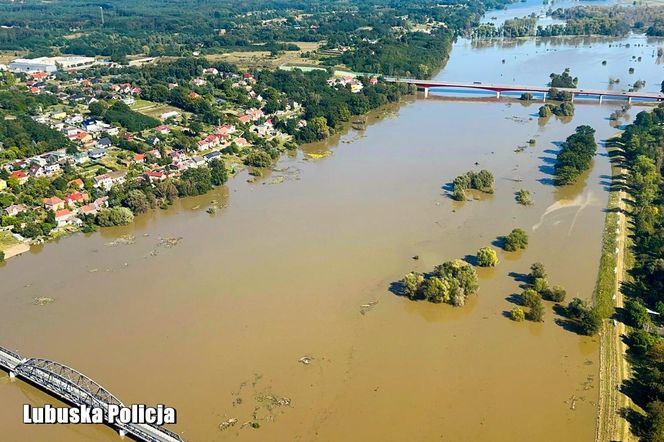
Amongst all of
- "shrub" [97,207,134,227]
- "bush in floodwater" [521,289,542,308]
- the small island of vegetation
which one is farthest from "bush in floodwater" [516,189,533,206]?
"shrub" [97,207,134,227]

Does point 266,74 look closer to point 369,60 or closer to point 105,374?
point 369,60

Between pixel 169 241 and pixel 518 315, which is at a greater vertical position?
pixel 169 241

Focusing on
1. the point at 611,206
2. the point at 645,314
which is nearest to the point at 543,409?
the point at 645,314

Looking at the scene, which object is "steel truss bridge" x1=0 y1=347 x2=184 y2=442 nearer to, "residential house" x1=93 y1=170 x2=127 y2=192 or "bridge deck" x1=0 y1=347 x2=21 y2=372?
"bridge deck" x1=0 y1=347 x2=21 y2=372

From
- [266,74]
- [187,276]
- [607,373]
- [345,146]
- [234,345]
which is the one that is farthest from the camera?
[266,74]

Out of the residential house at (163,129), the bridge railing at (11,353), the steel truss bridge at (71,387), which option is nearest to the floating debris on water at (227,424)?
the steel truss bridge at (71,387)

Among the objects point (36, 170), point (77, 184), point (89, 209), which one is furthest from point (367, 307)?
point (36, 170)

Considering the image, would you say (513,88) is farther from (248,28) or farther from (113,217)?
(248,28)
